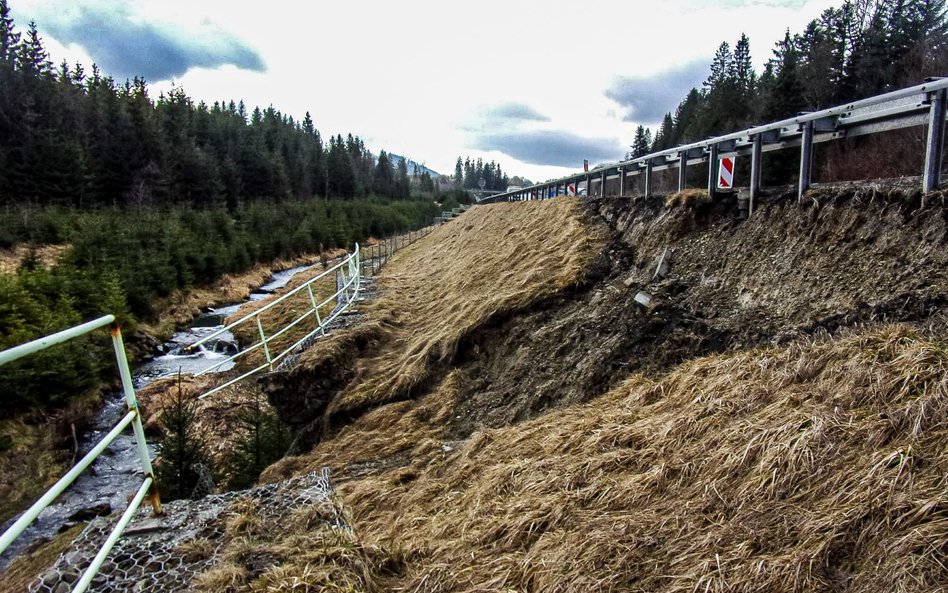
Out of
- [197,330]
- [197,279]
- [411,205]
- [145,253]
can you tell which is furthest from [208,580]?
[411,205]

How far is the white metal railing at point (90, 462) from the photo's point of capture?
1.84 m

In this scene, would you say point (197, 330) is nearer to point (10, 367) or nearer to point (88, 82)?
point (10, 367)

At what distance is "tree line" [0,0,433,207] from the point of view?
38.4 meters

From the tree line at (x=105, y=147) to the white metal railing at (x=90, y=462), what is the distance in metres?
43.1

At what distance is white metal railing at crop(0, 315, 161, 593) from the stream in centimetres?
347

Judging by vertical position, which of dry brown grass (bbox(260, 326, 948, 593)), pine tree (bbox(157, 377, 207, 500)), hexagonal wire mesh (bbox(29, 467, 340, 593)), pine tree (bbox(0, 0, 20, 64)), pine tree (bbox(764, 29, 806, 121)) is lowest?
pine tree (bbox(157, 377, 207, 500))

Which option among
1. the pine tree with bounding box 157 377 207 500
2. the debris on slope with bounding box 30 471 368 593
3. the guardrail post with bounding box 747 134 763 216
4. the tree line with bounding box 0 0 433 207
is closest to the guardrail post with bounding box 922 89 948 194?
the guardrail post with bounding box 747 134 763 216

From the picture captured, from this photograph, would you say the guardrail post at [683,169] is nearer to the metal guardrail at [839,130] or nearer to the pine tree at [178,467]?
the metal guardrail at [839,130]

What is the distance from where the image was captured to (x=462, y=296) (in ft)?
31.5

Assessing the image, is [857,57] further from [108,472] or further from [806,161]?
[108,472]

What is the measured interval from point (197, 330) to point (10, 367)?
980cm

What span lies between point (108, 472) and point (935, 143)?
524 inches

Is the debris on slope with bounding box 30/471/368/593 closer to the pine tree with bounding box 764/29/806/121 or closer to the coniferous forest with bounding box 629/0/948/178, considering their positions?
the coniferous forest with bounding box 629/0/948/178

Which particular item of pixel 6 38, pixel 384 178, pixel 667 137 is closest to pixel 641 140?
pixel 667 137
